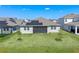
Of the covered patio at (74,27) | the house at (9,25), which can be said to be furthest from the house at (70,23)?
the house at (9,25)

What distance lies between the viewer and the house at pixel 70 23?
3643 mm

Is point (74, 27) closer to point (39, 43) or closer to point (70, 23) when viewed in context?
point (70, 23)

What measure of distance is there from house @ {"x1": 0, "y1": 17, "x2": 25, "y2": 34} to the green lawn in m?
0.06

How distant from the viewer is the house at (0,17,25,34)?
3.63 metres

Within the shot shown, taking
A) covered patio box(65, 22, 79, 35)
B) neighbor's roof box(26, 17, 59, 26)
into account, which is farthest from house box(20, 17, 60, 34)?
covered patio box(65, 22, 79, 35)

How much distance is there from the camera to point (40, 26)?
366 cm

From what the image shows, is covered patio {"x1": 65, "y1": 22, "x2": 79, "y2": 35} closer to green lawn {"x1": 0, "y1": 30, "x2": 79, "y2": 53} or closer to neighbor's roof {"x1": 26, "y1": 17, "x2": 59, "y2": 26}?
green lawn {"x1": 0, "y1": 30, "x2": 79, "y2": 53}

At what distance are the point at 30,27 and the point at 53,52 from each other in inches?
16.4
